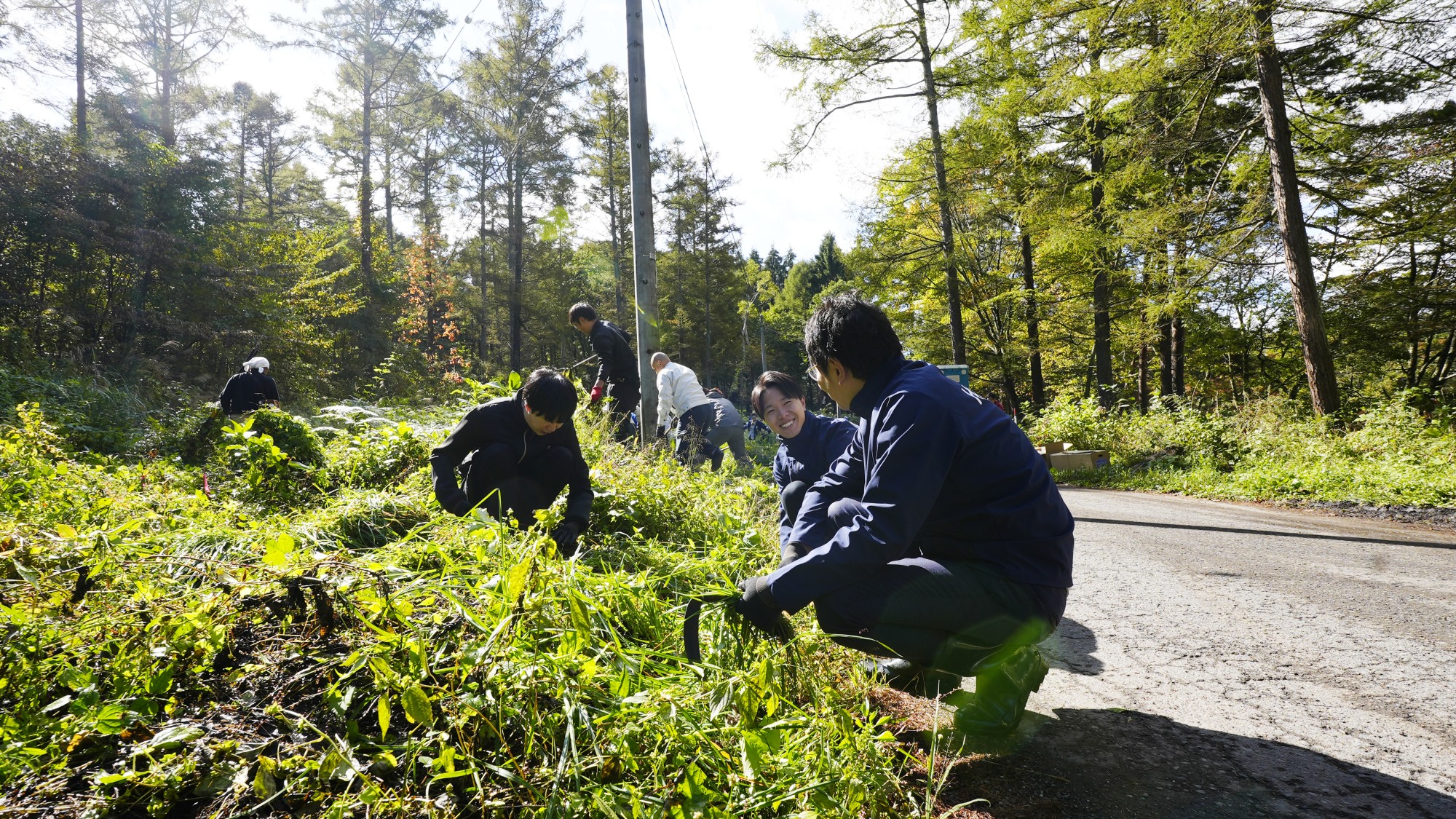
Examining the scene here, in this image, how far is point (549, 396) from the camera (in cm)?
333

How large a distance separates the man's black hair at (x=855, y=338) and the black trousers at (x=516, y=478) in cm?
175

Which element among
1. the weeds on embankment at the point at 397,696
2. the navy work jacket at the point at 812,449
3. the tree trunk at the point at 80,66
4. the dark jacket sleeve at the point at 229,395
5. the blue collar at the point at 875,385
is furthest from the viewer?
the tree trunk at the point at 80,66

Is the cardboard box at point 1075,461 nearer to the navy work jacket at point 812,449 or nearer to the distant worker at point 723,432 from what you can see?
the distant worker at point 723,432

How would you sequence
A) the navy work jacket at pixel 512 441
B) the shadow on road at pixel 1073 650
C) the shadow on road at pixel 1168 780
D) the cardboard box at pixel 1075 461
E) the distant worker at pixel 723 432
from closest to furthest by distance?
the shadow on road at pixel 1168 780
the shadow on road at pixel 1073 650
the navy work jacket at pixel 512 441
the distant worker at pixel 723 432
the cardboard box at pixel 1075 461

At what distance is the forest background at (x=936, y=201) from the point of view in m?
10.8

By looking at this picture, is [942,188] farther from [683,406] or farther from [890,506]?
[890,506]

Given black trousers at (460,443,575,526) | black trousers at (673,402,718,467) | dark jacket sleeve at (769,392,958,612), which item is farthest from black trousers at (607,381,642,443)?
dark jacket sleeve at (769,392,958,612)

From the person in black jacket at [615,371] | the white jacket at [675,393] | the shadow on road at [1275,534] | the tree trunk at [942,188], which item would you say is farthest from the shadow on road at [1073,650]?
the tree trunk at [942,188]

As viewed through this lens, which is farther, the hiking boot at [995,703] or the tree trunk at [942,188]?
the tree trunk at [942,188]

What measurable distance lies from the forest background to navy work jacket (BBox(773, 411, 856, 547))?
173 inches

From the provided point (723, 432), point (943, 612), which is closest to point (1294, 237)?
point (723, 432)

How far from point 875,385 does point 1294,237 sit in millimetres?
10676

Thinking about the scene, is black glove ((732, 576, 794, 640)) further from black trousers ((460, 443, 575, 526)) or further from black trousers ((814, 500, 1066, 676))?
black trousers ((460, 443, 575, 526))

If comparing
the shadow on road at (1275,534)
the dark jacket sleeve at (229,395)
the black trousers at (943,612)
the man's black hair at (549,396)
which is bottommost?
the shadow on road at (1275,534)
